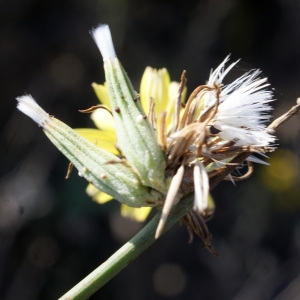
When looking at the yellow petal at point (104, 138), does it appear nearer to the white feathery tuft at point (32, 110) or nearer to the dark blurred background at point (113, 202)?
the white feathery tuft at point (32, 110)

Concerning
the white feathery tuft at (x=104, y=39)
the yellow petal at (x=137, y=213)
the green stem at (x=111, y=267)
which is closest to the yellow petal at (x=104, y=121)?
the yellow petal at (x=137, y=213)

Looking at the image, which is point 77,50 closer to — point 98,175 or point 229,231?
point 229,231

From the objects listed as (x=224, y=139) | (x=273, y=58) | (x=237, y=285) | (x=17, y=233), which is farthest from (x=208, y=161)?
(x=273, y=58)

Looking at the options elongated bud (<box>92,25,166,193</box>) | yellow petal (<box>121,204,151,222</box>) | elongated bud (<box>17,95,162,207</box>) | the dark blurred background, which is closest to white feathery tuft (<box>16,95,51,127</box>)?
elongated bud (<box>17,95,162,207</box>)

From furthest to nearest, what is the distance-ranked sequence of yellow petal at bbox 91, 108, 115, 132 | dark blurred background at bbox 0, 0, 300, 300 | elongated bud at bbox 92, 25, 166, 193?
dark blurred background at bbox 0, 0, 300, 300 → yellow petal at bbox 91, 108, 115, 132 → elongated bud at bbox 92, 25, 166, 193

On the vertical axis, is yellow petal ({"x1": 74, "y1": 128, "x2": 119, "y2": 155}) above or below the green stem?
above

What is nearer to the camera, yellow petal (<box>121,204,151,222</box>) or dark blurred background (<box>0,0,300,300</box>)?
yellow petal (<box>121,204,151,222</box>)

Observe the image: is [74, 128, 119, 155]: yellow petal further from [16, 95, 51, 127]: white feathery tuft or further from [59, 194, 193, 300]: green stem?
[59, 194, 193, 300]: green stem
